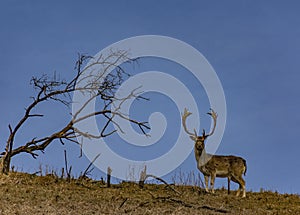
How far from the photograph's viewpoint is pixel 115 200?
1397 cm

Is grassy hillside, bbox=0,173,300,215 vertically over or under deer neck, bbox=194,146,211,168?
under

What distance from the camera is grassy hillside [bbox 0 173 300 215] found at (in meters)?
12.7

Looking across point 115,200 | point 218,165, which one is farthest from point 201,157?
point 115,200

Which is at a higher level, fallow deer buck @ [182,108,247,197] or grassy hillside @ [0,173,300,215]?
fallow deer buck @ [182,108,247,197]

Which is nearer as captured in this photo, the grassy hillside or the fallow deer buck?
the grassy hillside

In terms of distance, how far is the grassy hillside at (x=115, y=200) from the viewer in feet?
41.7

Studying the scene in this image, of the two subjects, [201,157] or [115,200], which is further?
[201,157]

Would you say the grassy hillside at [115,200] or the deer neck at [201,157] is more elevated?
the deer neck at [201,157]

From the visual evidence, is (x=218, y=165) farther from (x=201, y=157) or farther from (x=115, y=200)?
(x=115, y=200)

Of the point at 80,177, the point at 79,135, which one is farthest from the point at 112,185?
the point at 79,135

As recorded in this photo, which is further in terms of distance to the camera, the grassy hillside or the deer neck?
the deer neck

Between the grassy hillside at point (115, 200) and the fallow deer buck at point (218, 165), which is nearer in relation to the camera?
the grassy hillside at point (115, 200)

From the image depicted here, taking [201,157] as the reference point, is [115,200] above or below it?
below

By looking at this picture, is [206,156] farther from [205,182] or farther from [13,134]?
[13,134]
